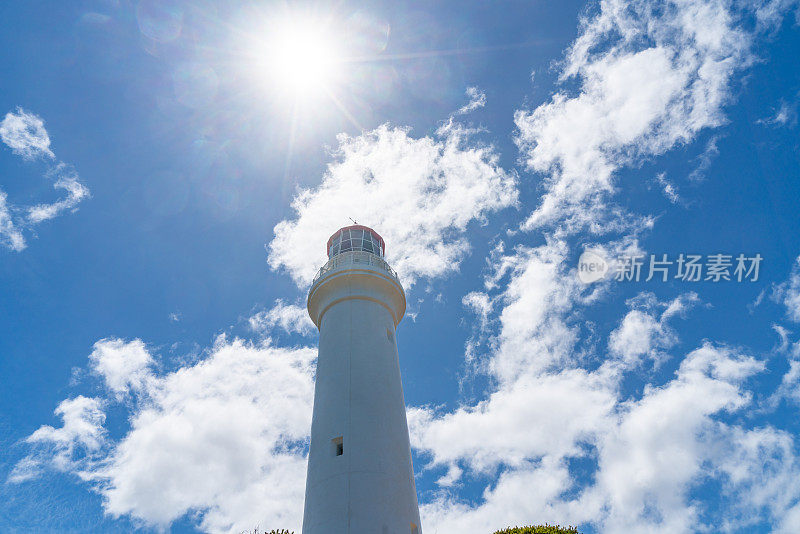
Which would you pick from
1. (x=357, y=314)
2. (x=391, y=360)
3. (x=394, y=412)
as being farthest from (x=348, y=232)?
(x=394, y=412)

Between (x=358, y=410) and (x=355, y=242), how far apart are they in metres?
10.8

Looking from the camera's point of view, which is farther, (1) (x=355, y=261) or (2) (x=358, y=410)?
(1) (x=355, y=261)

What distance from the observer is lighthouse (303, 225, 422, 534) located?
58.8ft

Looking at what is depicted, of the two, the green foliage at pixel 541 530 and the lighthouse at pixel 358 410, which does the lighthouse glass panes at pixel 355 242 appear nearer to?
the lighthouse at pixel 358 410

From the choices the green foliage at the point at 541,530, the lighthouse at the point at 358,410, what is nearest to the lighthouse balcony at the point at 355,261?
the lighthouse at the point at 358,410

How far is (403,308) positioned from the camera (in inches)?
1052

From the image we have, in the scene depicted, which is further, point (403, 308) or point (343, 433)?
point (403, 308)

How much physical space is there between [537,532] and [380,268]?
1347cm

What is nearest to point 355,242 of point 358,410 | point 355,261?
point 355,261

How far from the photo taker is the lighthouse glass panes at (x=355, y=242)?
2825 cm

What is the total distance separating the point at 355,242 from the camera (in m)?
28.3

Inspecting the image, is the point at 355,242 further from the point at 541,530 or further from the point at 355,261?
the point at 541,530

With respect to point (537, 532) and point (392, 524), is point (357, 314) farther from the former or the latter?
point (537, 532)

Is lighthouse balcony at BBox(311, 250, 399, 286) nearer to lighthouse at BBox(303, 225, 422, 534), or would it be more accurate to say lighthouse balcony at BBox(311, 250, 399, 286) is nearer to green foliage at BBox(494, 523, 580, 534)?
lighthouse at BBox(303, 225, 422, 534)
